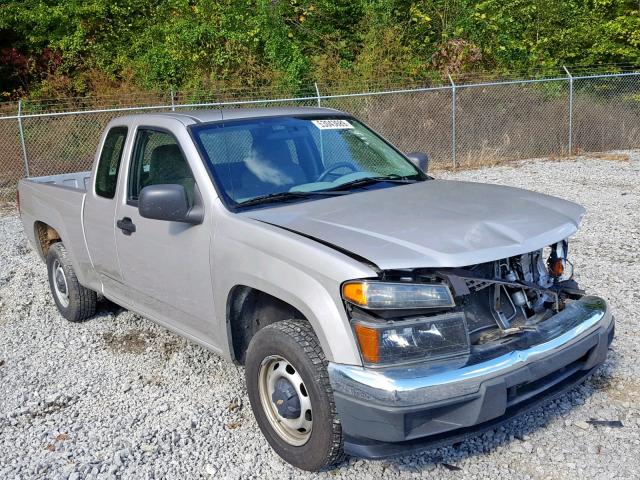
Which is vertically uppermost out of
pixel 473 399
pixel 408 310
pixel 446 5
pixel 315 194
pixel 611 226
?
pixel 446 5

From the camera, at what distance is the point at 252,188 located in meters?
4.16

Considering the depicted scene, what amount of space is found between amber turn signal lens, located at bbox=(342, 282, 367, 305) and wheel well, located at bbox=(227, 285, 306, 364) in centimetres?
66

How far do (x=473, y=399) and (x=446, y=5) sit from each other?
784 inches

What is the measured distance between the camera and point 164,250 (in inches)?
172

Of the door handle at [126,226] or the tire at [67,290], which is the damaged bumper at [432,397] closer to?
the door handle at [126,226]

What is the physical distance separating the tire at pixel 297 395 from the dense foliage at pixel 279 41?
1583 centimetres

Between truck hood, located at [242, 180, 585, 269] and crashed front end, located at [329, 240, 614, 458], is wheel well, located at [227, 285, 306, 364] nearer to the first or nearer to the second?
truck hood, located at [242, 180, 585, 269]

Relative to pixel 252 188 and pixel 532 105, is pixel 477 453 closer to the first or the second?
pixel 252 188

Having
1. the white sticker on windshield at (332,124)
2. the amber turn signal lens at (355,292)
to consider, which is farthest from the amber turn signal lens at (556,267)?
the white sticker on windshield at (332,124)

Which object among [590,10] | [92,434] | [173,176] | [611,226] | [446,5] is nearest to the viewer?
[92,434]

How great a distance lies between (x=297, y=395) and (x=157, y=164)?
2.08 m

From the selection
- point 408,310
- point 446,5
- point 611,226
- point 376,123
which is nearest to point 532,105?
point 376,123

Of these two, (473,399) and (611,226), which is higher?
(473,399)

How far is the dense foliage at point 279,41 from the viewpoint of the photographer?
19.7m
